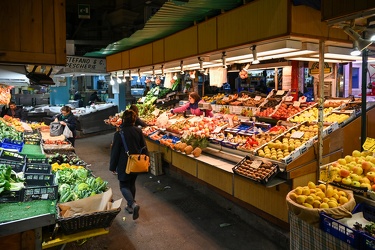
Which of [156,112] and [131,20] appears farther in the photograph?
[131,20]

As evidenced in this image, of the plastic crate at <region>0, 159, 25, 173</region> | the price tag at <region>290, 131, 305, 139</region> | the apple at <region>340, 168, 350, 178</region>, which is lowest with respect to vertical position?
the apple at <region>340, 168, 350, 178</region>

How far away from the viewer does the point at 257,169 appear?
17.3ft

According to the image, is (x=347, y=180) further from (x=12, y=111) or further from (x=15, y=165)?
(x=12, y=111)

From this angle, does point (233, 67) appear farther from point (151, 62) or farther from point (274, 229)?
point (274, 229)

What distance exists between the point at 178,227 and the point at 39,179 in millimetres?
2680

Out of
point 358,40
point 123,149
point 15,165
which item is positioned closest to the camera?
point 358,40

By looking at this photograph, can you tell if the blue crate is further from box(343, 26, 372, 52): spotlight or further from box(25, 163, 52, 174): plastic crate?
box(25, 163, 52, 174): plastic crate

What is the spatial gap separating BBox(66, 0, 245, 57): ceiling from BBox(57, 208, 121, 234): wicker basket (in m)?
3.80

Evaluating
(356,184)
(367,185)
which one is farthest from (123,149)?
(367,185)

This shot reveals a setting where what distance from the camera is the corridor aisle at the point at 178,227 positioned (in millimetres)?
5023

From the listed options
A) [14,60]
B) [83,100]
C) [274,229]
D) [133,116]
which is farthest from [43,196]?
[83,100]

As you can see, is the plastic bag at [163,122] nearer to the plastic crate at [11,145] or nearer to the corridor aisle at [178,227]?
the corridor aisle at [178,227]

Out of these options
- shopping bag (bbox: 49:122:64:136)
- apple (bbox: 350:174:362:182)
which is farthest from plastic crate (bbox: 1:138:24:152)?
apple (bbox: 350:174:362:182)

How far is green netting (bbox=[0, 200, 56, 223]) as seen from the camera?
2910 mm
